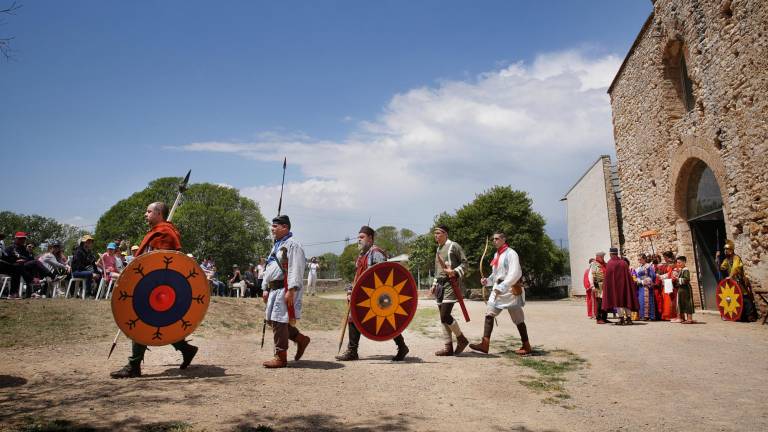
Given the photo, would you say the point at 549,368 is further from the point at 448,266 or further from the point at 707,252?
the point at 707,252

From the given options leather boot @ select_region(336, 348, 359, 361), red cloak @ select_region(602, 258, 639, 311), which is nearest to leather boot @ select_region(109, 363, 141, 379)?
leather boot @ select_region(336, 348, 359, 361)

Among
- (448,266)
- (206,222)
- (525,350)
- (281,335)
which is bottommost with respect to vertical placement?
(525,350)

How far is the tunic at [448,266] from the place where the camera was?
19.7 feet

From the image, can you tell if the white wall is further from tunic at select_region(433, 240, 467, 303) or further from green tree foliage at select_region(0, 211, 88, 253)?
green tree foliage at select_region(0, 211, 88, 253)

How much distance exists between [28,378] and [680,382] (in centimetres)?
624

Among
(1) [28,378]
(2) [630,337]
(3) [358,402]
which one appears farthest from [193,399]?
(2) [630,337]

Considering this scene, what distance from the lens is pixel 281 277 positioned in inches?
203

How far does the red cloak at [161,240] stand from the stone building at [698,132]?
10766 millimetres

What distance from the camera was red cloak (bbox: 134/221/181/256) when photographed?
460 centimetres

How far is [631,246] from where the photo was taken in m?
15.9

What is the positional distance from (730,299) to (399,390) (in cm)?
900

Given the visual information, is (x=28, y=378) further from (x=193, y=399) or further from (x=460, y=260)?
(x=460, y=260)

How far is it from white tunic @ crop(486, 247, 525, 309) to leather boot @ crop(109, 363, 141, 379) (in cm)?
426

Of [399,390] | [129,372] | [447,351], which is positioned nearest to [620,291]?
[447,351]
